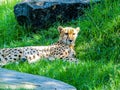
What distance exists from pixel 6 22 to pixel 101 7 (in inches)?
90.8

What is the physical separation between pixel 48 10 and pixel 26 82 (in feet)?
13.5

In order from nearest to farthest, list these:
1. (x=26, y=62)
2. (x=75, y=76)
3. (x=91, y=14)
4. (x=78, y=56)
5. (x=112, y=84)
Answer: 1. (x=112, y=84)
2. (x=75, y=76)
3. (x=26, y=62)
4. (x=78, y=56)
5. (x=91, y=14)

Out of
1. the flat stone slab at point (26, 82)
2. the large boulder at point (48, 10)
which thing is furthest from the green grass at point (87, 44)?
the flat stone slab at point (26, 82)

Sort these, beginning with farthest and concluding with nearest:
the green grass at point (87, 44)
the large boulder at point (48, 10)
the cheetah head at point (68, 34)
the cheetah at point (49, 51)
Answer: the large boulder at point (48, 10)
the cheetah head at point (68, 34)
the cheetah at point (49, 51)
the green grass at point (87, 44)

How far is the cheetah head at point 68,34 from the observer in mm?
9203

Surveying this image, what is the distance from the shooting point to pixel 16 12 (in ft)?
34.9

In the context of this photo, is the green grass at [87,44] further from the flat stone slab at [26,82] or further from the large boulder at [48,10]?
the flat stone slab at [26,82]

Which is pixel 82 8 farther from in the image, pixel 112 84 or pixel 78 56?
pixel 112 84

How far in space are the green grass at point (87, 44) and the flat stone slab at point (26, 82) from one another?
0.64 metres

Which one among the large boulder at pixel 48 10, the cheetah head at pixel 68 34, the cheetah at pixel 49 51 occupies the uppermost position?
the large boulder at pixel 48 10

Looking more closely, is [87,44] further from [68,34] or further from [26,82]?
[26,82]

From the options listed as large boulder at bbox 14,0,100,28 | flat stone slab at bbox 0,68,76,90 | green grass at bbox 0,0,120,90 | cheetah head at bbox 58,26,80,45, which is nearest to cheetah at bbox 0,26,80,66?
cheetah head at bbox 58,26,80,45

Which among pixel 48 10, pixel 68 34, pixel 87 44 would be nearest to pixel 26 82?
pixel 68 34

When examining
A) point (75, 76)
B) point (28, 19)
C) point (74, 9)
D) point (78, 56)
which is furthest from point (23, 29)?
Result: point (75, 76)
